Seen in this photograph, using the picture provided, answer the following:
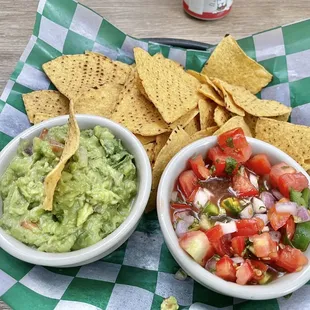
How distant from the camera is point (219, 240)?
1677 millimetres

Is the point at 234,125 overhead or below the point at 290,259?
overhead

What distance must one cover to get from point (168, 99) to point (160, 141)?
0.19m

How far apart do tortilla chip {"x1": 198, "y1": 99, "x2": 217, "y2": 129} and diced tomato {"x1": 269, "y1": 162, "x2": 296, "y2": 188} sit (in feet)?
1.37

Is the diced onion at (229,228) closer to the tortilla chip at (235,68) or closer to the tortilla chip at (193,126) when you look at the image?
the tortilla chip at (193,126)

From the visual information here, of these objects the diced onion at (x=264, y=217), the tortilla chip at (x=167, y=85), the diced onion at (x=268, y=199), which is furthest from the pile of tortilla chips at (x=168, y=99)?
the diced onion at (x=264, y=217)

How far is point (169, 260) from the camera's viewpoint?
202 cm

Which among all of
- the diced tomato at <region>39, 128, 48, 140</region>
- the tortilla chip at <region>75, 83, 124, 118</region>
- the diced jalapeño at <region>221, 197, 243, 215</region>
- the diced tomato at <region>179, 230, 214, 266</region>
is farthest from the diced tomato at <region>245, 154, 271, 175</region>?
the diced tomato at <region>39, 128, 48, 140</region>

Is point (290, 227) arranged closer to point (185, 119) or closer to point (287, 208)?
point (287, 208)

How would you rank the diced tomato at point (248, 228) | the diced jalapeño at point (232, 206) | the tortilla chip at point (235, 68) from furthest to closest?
the tortilla chip at point (235, 68) < the diced jalapeño at point (232, 206) < the diced tomato at point (248, 228)

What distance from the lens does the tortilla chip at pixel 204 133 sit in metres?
2.14

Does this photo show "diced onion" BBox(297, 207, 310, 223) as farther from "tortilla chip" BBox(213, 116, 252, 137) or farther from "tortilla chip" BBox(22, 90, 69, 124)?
"tortilla chip" BBox(22, 90, 69, 124)

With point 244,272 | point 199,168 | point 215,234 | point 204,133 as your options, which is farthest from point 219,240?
point 204,133

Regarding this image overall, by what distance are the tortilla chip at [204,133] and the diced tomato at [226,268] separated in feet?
2.12

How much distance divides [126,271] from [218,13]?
166 centimetres
